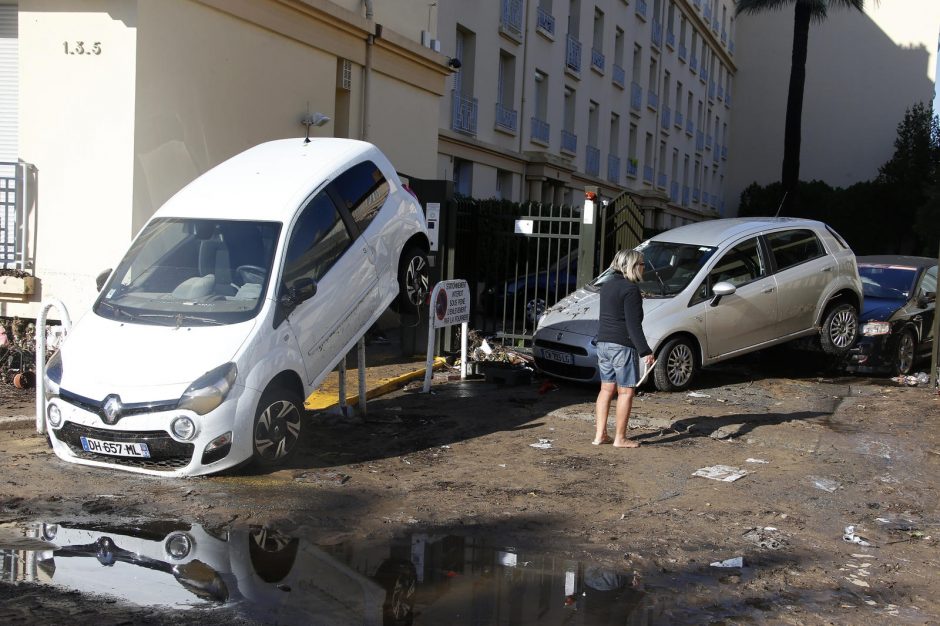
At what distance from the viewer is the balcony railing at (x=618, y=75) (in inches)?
1310

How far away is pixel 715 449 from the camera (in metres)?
8.14

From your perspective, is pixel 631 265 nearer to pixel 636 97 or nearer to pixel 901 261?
pixel 901 261

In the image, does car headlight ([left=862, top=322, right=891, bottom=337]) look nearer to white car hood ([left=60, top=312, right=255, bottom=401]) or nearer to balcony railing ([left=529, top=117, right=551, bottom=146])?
white car hood ([left=60, top=312, right=255, bottom=401])

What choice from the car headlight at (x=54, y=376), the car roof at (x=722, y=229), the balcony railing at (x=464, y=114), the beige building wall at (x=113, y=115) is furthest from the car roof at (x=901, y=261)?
the car headlight at (x=54, y=376)

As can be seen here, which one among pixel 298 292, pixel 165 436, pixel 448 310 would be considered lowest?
pixel 165 436

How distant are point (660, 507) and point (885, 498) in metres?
1.78

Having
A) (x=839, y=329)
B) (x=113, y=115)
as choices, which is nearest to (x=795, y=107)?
(x=839, y=329)

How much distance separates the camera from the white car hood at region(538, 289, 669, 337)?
1059 cm

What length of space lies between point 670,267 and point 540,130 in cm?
1654

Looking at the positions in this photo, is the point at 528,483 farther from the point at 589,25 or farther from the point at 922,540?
the point at 589,25

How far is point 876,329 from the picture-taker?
12.2 metres

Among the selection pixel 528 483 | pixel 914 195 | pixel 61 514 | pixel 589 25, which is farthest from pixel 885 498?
pixel 914 195

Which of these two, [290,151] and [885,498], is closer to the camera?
[885,498]

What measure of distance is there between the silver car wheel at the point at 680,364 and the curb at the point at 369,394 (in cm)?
305
